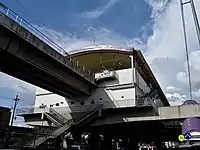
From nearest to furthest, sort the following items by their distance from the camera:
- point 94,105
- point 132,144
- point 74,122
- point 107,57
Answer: point 74,122, point 94,105, point 132,144, point 107,57

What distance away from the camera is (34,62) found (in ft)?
82.2

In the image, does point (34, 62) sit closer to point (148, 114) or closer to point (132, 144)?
point (148, 114)

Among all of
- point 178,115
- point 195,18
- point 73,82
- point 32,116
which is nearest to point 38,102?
point 32,116

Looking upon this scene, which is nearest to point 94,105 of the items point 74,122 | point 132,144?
point 74,122

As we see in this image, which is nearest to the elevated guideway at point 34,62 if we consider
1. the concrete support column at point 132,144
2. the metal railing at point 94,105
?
the metal railing at point 94,105

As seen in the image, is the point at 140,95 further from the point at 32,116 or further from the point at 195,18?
the point at 195,18

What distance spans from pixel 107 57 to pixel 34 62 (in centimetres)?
2042

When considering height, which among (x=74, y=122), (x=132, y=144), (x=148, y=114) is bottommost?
(x=132, y=144)

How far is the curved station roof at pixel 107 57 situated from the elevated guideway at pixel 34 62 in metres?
7.61

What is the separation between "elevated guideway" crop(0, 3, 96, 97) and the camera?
2125 centimetres

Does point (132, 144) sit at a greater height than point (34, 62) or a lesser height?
lesser

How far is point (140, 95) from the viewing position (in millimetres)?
39938

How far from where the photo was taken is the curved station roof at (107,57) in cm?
4022

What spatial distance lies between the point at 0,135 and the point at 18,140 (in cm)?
323
